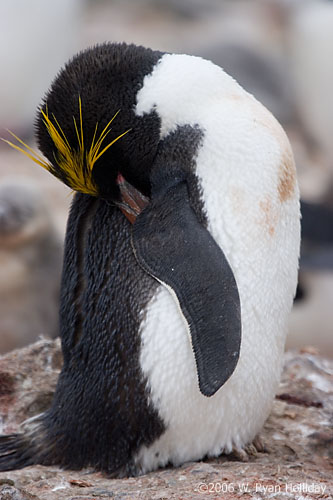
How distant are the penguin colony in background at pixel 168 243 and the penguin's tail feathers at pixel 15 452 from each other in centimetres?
14

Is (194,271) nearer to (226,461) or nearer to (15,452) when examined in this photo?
(226,461)

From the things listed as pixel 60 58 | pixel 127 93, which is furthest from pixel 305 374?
pixel 60 58

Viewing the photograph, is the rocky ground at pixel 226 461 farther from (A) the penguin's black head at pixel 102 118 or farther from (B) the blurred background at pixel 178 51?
(B) the blurred background at pixel 178 51

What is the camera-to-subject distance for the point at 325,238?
5918 millimetres

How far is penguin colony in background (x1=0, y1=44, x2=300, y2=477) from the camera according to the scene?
2.19 metres

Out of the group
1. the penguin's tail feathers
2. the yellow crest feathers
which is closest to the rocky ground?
the penguin's tail feathers

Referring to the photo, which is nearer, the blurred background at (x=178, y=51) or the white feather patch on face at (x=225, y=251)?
the white feather patch on face at (x=225, y=251)

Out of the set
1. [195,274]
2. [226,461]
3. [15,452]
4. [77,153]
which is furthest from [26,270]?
[195,274]

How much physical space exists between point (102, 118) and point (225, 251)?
1.58 ft

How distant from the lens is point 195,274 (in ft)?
6.94

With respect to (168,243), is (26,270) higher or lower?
higher

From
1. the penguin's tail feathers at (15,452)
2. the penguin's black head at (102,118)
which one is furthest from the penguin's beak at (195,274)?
the penguin's tail feathers at (15,452)

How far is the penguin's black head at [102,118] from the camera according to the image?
224 centimetres

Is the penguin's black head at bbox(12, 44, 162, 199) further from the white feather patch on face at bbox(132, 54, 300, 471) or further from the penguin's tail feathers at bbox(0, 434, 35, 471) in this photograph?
the penguin's tail feathers at bbox(0, 434, 35, 471)
